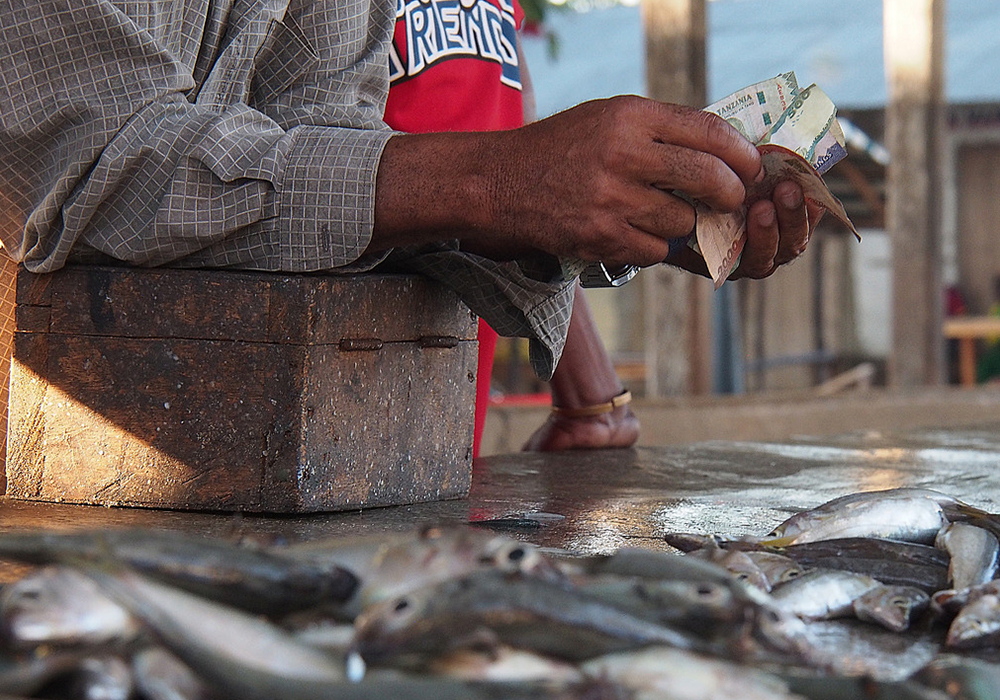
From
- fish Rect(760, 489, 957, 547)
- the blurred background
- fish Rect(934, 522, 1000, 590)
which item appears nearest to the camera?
fish Rect(934, 522, 1000, 590)

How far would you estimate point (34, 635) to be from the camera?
117 centimetres

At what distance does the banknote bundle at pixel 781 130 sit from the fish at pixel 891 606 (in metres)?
0.79

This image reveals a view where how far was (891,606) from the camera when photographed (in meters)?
1.58

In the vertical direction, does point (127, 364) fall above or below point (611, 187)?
below

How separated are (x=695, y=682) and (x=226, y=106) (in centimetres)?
151

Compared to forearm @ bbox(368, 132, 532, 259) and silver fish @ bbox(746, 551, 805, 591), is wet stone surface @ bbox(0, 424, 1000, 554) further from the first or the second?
forearm @ bbox(368, 132, 532, 259)

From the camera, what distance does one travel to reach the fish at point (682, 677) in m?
1.14

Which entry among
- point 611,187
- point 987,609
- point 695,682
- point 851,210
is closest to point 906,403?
point 611,187

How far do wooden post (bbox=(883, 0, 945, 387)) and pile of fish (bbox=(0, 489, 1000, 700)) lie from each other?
5.80 meters

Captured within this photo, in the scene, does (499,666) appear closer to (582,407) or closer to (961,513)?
(961,513)

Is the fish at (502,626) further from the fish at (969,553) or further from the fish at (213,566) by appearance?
the fish at (969,553)

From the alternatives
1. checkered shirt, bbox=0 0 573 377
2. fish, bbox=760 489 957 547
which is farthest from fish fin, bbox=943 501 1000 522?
checkered shirt, bbox=0 0 573 377

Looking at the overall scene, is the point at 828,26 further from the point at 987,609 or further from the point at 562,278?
the point at 987,609

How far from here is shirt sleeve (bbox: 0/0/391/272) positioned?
2.14 meters
